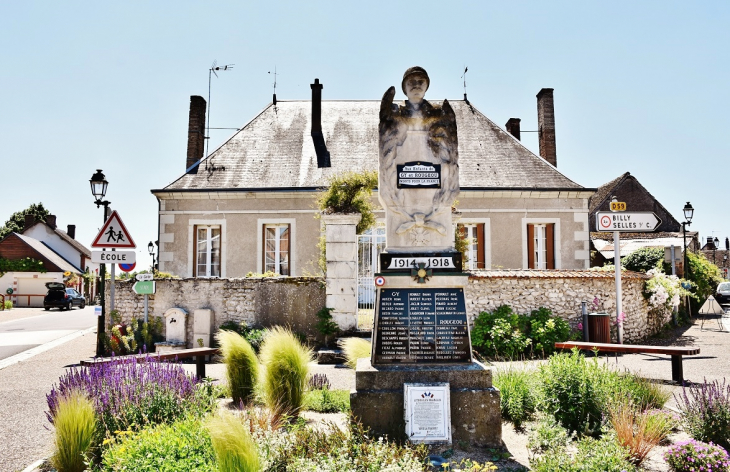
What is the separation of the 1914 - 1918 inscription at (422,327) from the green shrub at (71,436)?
2.50 m

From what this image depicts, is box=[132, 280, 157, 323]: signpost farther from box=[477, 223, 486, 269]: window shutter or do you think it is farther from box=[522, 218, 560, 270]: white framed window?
box=[522, 218, 560, 270]: white framed window

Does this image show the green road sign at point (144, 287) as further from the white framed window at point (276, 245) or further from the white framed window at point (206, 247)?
the white framed window at point (276, 245)

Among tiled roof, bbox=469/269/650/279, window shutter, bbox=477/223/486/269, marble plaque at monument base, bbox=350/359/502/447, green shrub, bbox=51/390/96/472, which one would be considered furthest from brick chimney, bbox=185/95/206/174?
marble plaque at monument base, bbox=350/359/502/447

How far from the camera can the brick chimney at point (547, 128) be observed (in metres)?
17.2

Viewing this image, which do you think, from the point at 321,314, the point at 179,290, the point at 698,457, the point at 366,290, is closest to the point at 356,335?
the point at 321,314

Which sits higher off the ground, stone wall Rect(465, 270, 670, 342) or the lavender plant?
stone wall Rect(465, 270, 670, 342)

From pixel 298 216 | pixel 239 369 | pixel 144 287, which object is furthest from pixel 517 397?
pixel 298 216

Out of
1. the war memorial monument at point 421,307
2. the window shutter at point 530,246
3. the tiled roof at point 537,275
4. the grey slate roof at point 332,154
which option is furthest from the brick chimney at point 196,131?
the war memorial monument at point 421,307

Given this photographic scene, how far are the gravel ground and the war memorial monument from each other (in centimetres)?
292

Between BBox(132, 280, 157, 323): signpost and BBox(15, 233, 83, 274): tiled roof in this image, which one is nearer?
BBox(132, 280, 157, 323): signpost

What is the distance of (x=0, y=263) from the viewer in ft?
121

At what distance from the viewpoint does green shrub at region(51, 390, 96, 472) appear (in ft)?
13.0

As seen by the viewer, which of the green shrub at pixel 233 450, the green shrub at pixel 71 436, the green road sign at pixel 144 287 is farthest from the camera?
the green road sign at pixel 144 287

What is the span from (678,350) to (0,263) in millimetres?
42607
